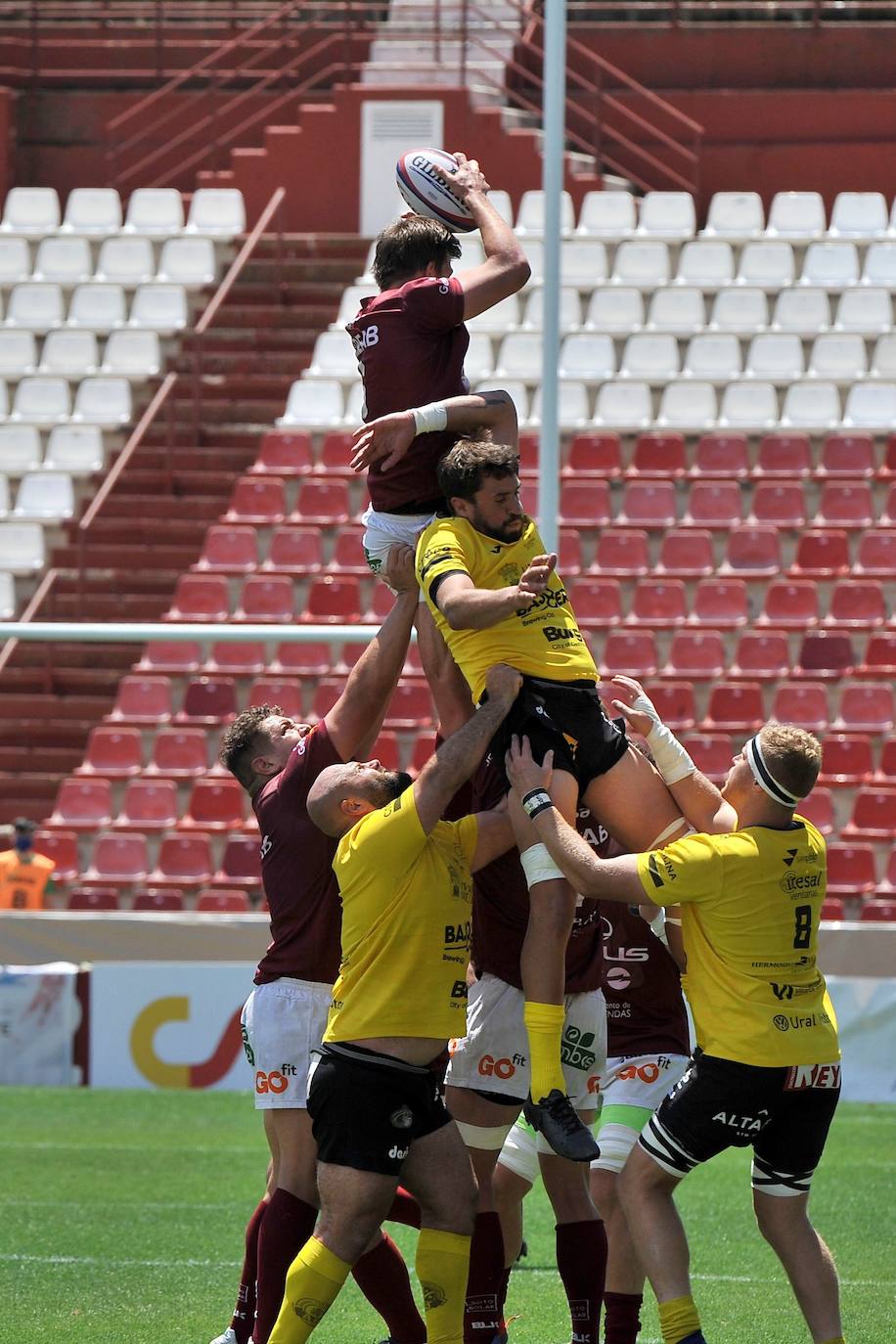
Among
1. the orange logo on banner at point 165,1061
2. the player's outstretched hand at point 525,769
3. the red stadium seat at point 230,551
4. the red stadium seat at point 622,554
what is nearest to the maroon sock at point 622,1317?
the player's outstretched hand at point 525,769

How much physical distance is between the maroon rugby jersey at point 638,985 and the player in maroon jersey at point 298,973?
0.95 meters

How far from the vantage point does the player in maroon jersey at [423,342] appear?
18.8ft

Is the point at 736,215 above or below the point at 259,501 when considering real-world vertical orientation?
above

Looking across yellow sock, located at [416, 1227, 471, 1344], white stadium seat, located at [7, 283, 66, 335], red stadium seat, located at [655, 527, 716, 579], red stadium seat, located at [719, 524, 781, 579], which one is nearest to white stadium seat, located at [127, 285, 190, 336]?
white stadium seat, located at [7, 283, 66, 335]

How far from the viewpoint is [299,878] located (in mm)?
6152

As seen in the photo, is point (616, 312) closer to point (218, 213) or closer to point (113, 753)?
point (218, 213)

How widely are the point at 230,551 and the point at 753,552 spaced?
14.3 ft

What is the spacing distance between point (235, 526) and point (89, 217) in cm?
497

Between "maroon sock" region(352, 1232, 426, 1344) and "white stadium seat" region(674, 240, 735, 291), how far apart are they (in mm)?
13619

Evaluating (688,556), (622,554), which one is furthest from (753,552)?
(622,554)

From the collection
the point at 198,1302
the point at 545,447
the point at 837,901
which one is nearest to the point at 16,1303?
the point at 198,1302

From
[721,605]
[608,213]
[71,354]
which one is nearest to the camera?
[721,605]

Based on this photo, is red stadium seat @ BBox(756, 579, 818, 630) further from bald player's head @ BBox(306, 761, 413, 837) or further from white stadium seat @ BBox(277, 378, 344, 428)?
bald player's head @ BBox(306, 761, 413, 837)

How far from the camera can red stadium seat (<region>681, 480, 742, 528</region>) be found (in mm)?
16391
